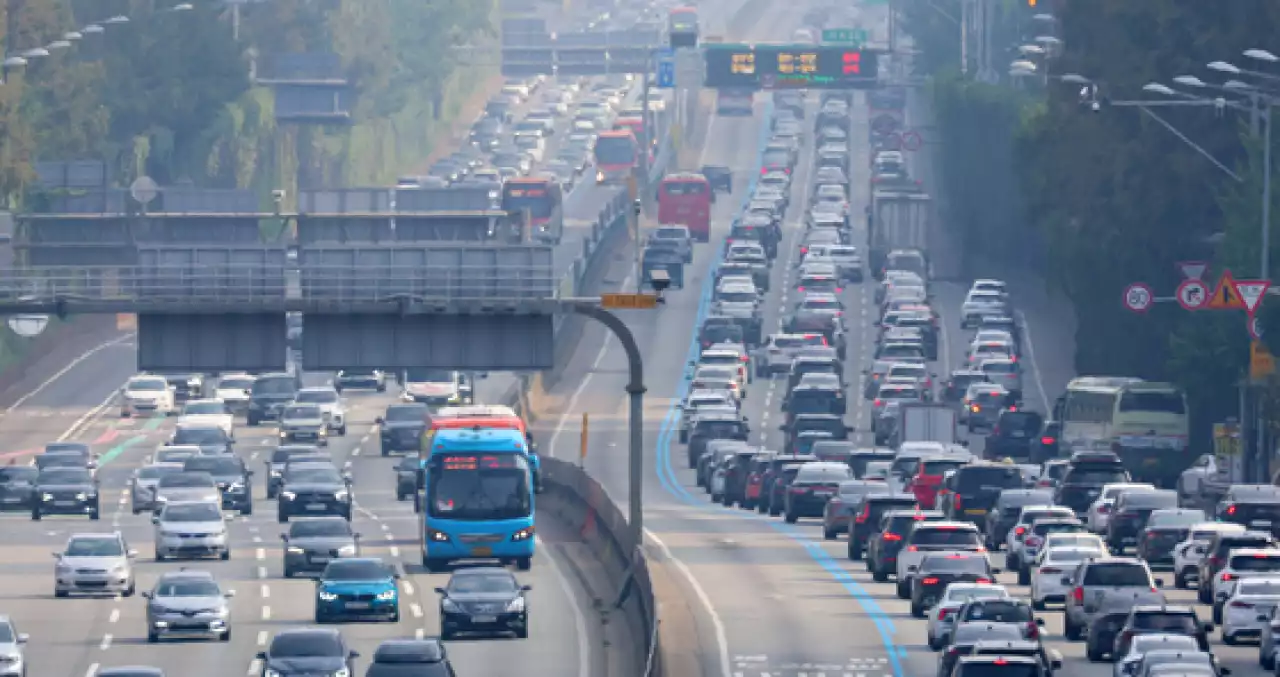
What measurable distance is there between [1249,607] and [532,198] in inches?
3895

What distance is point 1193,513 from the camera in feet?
204

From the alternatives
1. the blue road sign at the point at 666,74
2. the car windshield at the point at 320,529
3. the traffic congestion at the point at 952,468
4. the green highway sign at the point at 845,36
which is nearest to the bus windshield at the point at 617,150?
the blue road sign at the point at 666,74

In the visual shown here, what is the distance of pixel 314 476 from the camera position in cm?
8056

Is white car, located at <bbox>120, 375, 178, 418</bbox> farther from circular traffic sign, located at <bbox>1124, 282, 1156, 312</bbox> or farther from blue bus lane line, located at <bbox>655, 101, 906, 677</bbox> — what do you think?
circular traffic sign, located at <bbox>1124, 282, 1156, 312</bbox>

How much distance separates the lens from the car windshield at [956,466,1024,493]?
71438mm

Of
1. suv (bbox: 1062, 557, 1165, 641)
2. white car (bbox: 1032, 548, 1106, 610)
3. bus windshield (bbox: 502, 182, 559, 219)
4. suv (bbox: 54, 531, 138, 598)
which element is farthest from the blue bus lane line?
suv (bbox: 54, 531, 138, 598)

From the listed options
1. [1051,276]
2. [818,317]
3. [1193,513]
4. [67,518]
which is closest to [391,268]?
[67,518]

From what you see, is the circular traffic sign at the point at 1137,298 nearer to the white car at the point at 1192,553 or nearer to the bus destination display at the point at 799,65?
the white car at the point at 1192,553

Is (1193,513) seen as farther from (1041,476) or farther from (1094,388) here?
(1094,388)

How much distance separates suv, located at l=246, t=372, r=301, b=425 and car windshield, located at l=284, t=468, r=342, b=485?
34.6 meters

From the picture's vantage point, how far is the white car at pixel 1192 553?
191 feet

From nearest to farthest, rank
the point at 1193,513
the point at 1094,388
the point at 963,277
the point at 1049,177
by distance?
the point at 1193,513, the point at 1094,388, the point at 1049,177, the point at 963,277

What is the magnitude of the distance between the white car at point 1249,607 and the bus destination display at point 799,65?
122914mm

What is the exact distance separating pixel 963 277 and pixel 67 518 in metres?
75.4
